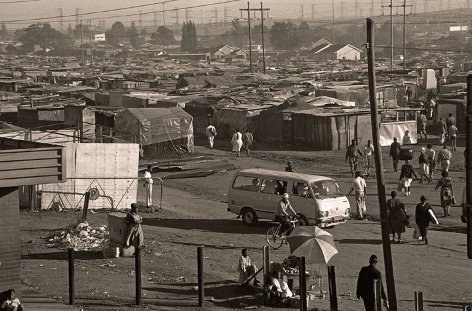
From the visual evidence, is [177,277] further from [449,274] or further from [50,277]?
[449,274]

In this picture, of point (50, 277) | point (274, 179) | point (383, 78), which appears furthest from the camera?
point (383, 78)

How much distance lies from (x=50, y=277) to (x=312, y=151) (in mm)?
21325

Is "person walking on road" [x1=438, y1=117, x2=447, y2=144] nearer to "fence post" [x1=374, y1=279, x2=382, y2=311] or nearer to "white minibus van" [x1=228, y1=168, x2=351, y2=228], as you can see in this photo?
"white minibus van" [x1=228, y1=168, x2=351, y2=228]

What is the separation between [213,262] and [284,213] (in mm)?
2549

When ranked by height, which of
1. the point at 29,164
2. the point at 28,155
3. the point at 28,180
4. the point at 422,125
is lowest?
the point at 422,125

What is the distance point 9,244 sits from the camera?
15.6 meters

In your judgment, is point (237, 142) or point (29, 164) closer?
point (29, 164)

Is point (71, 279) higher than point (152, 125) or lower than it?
lower

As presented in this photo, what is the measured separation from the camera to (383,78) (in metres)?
63.1

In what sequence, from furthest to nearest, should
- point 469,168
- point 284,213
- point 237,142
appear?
1. point 237,142
2. point 284,213
3. point 469,168

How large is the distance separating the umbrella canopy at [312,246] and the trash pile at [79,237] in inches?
209

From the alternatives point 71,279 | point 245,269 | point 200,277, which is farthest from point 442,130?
point 71,279

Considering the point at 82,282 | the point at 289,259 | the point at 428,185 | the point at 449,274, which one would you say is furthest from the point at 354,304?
the point at 428,185

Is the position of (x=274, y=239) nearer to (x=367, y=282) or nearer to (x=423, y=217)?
(x=423, y=217)
